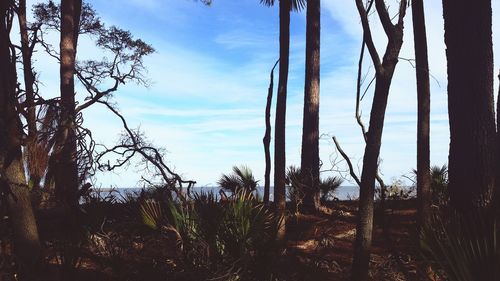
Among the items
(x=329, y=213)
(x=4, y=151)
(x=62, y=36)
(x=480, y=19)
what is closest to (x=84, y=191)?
(x=4, y=151)

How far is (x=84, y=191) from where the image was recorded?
10.4 m

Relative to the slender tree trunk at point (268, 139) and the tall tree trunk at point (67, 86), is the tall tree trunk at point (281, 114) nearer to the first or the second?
the slender tree trunk at point (268, 139)

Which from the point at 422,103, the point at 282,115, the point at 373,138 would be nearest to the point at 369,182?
the point at 373,138

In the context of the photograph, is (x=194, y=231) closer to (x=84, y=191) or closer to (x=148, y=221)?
(x=148, y=221)

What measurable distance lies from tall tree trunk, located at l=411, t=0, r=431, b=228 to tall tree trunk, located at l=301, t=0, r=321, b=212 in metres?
4.55

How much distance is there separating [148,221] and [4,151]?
3471 millimetres

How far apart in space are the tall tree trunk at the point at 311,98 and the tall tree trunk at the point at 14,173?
846 centimetres

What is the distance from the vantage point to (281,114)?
36.6 ft

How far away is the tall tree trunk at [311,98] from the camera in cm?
1391

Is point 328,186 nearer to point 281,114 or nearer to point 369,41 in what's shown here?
point 281,114

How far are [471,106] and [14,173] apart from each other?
281 inches

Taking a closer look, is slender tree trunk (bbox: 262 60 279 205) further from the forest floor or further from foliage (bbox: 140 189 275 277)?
foliage (bbox: 140 189 275 277)

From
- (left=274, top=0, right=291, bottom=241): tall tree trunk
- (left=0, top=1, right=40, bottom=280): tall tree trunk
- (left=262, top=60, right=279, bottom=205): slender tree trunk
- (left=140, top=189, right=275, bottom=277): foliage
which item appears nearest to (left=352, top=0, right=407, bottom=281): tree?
(left=140, top=189, right=275, bottom=277): foliage

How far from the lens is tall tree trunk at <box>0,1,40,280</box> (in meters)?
6.10
